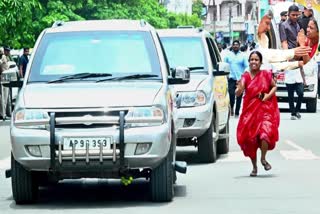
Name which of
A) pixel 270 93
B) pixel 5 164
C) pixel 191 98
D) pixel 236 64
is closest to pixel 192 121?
pixel 191 98

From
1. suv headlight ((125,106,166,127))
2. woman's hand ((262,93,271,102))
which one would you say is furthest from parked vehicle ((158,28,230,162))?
suv headlight ((125,106,166,127))

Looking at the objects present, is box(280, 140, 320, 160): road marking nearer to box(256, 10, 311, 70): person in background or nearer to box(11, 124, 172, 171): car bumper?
box(256, 10, 311, 70): person in background

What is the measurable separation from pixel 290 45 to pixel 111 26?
10.5 metres

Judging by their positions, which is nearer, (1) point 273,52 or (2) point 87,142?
(2) point 87,142

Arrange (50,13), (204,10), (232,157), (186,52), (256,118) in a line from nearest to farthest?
(256,118) → (186,52) → (232,157) → (50,13) → (204,10)

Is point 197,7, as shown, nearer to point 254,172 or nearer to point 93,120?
point 254,172

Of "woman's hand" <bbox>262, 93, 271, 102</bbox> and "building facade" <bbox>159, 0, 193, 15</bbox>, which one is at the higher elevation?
"woman's hand" <bbox>262, 93, 271, 102</bbox>

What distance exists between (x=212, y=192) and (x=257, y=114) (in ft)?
6.92

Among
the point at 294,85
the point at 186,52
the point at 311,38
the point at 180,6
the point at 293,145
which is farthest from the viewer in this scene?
the point at 180,6

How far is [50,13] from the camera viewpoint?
5691 centimetres

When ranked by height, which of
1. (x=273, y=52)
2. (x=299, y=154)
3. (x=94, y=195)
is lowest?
(x=299, y=154)

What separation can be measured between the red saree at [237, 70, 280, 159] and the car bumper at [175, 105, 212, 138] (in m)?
1.38

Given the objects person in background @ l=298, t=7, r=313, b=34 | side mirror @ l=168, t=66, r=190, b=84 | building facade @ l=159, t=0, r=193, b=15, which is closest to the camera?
side mirror @ l=168, t=66, r=190, b=84

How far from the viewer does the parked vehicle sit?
16.4 metres
